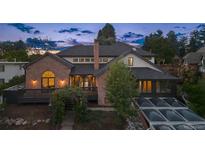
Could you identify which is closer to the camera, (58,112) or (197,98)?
(58,112)

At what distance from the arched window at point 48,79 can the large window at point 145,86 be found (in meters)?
6.46

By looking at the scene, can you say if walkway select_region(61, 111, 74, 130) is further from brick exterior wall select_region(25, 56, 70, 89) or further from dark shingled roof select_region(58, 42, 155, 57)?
dark shingled roof select_region(58, 42, 155, 57)

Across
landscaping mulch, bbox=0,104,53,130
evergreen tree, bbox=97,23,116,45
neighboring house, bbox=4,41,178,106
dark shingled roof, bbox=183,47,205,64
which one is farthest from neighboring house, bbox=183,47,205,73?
landscaping mulch, bbox=0,104,53,130

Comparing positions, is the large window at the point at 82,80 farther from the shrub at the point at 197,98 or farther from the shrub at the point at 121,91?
the shrub at the point at 197,98

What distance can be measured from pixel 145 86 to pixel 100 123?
568 centimetres

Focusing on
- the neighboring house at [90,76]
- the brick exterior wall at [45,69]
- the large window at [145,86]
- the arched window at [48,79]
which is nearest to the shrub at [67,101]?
the neighboring house at [90,76]

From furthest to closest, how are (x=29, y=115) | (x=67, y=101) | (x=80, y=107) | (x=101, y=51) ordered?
1. (x=101, y=51)
2. (x=29, y=115)
3. (x=67, y=101)
4. (x=80, y=107)

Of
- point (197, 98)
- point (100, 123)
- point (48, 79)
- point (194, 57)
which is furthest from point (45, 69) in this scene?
point (194, 57)

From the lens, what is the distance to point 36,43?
24.5 m

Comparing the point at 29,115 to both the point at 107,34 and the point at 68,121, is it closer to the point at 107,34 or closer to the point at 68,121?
the point at 68,121

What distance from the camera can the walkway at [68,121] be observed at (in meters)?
14.4

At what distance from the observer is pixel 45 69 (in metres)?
19.8

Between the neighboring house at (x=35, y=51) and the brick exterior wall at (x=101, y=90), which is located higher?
the neighboring house at (x=35, y=51)
